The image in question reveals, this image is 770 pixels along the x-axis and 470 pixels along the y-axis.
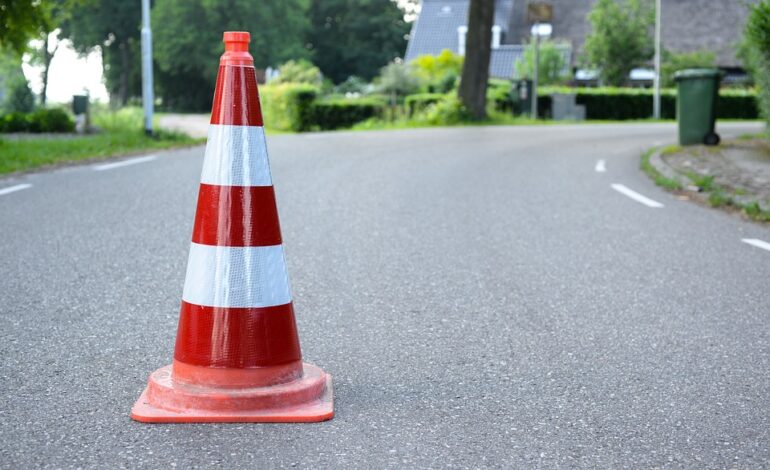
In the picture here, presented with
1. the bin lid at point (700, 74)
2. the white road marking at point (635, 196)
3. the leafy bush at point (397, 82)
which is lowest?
the white road marking at point (635, 196)

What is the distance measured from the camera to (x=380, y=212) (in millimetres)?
8906

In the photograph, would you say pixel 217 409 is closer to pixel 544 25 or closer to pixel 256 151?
pixel 256 151

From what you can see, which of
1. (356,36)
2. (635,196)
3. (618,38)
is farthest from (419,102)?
(356,36)

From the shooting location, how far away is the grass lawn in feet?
42.6

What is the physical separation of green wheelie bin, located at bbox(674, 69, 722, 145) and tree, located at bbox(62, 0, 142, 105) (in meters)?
52.6

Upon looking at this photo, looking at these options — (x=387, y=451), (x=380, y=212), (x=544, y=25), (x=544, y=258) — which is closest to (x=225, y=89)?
(x=387, y=451)

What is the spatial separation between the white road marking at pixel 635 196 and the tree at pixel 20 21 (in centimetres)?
922

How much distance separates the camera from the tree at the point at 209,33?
6681 centimetres

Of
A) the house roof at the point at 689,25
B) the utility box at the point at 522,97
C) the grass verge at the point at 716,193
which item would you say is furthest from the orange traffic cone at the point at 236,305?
the house roof at the point at 689,25

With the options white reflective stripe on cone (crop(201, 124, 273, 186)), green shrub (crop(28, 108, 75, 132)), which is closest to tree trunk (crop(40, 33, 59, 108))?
green shrub (crop(28, 108, 75, 132))

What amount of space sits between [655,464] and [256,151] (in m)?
1.67

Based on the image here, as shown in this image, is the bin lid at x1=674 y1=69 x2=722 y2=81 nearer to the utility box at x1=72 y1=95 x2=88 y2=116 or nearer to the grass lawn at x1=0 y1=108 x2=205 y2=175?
the grass lawn at x1=0 y1=108 x2=205 y2=175

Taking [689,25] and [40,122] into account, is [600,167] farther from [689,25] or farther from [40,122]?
[689,25]

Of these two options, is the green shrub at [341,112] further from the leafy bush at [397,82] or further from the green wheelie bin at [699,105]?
the green wheelie bin at [699,105]
